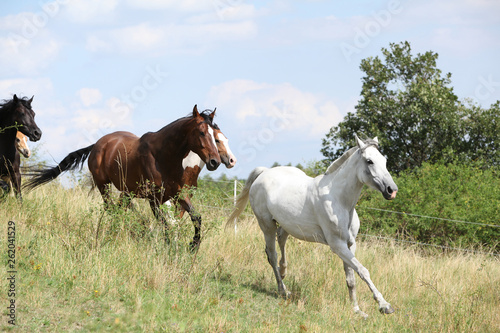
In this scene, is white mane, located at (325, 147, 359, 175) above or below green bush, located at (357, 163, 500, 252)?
above

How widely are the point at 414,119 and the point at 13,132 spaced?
46.9 feet

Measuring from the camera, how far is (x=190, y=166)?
832cm

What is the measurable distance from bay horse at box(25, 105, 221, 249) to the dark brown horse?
1.82 meters

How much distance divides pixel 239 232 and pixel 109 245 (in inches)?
137

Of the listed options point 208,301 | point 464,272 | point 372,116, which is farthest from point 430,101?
point 208,301

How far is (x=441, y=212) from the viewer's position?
44.1 feet

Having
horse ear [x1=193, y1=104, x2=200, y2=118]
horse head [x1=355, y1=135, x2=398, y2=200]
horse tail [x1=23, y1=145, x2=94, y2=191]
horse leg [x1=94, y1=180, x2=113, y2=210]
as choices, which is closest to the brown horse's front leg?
horse leg [x1=94, y1=180, x2=113, y2=210]

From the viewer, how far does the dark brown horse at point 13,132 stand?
9.66 meters

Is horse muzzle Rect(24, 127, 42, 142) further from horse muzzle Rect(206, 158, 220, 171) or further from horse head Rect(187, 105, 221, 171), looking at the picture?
horse muzzle Rect(206, 158, 220, 171)

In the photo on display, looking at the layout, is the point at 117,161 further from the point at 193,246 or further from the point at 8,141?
the point at 8,141

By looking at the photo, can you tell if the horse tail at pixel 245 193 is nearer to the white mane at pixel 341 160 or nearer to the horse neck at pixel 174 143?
the horse neck at pixel 174 143

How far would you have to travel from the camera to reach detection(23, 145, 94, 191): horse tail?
400 inches

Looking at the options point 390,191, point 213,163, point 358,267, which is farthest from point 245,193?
point 390,191

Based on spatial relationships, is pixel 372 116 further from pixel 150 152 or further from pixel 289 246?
pixel 150 152
